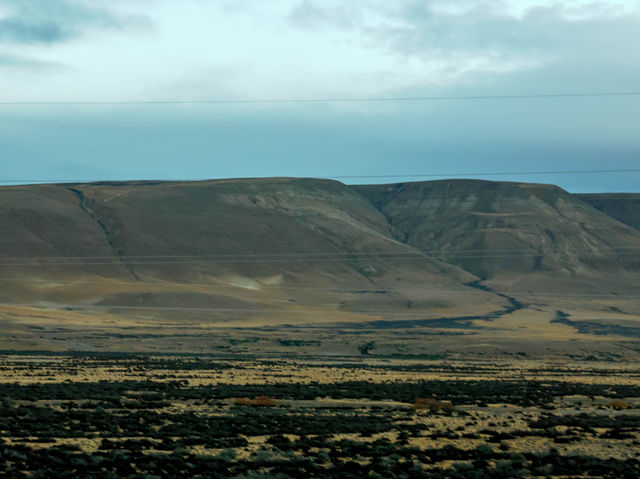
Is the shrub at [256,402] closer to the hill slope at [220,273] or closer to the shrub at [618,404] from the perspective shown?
the shrub at [618,404]

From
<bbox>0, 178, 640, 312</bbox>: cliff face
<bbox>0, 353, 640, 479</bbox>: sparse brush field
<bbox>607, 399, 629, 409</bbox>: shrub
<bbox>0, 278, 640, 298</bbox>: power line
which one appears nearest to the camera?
<bbox>0, 353, 640, 479</bbox>: sparse brush field

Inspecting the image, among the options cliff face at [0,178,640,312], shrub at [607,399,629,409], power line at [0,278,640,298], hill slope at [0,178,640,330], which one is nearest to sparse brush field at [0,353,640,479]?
shrub at [607,399,629,409]

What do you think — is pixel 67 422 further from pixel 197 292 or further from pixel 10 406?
pixel 197 292

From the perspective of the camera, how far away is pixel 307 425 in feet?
86.6

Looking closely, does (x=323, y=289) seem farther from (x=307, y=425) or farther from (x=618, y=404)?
(x=307, y=425)

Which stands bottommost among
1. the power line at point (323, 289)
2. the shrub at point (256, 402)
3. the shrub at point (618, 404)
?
the power line at point (323, 289)

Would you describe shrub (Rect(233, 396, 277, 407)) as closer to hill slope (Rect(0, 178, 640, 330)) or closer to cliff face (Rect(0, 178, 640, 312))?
hill slope (Rect(0, 178, 640, 330))

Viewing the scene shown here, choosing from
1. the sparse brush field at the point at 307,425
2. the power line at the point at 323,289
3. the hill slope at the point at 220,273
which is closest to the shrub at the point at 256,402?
the sparse brush field at the point at 307,425

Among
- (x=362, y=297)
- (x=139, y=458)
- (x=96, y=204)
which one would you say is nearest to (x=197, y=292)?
(x=362, y=297)

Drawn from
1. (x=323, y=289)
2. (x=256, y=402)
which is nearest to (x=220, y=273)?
(x=323, y=289)

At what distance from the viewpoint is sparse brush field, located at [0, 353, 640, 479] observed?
19.4m

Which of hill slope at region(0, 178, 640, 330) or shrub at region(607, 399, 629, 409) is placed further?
hill slope at region(0, 178, 640, 330)

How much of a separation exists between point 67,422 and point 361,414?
10.3 meters

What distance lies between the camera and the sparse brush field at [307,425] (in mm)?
19438
